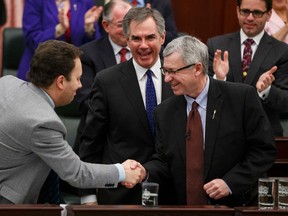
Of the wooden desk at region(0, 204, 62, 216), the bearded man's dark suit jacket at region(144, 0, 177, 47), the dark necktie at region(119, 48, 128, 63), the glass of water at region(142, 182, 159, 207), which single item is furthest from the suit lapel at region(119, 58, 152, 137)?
the bearded man's dark suit jacket at region(144, 0, 177, 47)

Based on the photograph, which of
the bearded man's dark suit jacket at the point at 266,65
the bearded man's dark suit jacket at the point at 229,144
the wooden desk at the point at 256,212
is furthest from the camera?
the bearded man's dark suit jacket at the point at 266,65

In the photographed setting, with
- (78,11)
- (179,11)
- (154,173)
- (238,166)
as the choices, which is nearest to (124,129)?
(154,173)

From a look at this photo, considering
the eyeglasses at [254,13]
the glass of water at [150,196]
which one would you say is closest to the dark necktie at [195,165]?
the glass of water at [150,196]

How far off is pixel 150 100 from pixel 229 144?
0.49 metres

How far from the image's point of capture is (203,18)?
19.4ft

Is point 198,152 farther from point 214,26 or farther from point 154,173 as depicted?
point 214,26

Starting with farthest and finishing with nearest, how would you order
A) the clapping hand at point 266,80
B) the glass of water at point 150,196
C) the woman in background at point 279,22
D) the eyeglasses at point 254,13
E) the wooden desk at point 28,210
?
Result: the woman in background at point 279,22, the eyeglasses at point 254,13, the clapping hand at point 266,80, the glass of water at point 150,196, the wooden desk at point 28,210

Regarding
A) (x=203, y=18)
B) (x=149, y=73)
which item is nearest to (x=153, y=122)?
(x=149, y=73)

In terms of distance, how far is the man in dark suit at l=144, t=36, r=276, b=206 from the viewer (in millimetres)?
3564

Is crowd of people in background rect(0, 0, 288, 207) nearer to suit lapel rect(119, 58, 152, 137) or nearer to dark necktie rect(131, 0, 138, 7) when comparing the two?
suit lapel rect(119, 58, 152, 137)

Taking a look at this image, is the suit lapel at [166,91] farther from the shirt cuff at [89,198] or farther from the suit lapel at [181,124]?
the shirt cuff at [89,198]

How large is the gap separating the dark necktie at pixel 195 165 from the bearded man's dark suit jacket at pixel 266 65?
2.44 ft

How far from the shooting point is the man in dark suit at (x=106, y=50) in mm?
4484

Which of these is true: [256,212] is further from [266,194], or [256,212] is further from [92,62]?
[92,62]
